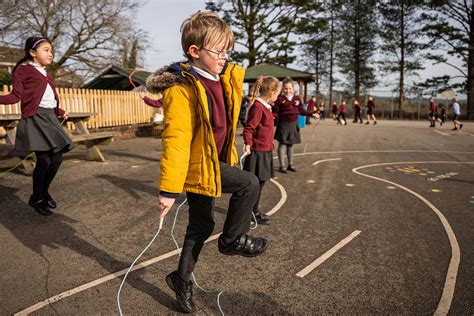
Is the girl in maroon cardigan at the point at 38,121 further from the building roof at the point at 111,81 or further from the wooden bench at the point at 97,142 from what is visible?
the building roof at the point at 111,81

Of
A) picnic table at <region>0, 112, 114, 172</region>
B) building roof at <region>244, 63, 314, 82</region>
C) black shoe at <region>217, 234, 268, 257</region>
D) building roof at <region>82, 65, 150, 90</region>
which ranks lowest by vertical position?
black shoe at <region>217, 234, 268, 257</region>

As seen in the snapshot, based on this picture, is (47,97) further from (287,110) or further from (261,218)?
(287,110)

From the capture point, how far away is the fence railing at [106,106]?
11.6m

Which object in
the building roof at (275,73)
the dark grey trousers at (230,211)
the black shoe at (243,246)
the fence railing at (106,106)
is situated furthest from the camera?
the building roof at (275,73)

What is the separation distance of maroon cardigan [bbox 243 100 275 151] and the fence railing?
7.80 m

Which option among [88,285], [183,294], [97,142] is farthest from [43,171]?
[97,142]

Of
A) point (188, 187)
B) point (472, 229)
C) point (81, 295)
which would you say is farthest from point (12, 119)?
point (472, 229)

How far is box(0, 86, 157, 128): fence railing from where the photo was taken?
11.6 metres

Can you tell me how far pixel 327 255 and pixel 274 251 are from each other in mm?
522

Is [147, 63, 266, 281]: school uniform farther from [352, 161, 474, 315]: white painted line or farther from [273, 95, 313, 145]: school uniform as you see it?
[273, 95, 313, 145]: school uniform

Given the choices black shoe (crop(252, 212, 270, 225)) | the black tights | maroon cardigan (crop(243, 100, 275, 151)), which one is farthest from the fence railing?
black shoe (crop(252, 212, 270, 225))

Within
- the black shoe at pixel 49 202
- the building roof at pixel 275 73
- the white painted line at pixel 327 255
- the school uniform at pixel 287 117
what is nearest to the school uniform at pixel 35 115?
the black shoe at pixel 49 202

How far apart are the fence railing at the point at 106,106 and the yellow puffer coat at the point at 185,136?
29.7 feet

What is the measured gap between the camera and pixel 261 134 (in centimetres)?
476
